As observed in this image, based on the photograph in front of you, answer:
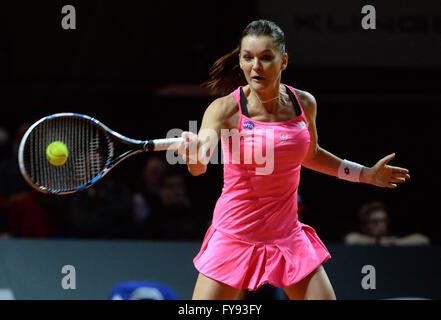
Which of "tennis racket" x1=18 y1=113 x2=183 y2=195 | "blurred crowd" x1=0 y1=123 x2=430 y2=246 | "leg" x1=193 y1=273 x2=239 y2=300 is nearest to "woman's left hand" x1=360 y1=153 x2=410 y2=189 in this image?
"leg" x1=193 y1=273 x2=239 y2=300

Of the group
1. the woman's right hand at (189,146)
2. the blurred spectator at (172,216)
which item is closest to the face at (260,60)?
the woman's right hand at (189,146)

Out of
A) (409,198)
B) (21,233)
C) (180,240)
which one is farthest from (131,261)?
(409,198)

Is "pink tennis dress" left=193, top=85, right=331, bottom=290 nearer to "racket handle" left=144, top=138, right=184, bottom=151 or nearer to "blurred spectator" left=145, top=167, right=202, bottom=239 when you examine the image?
"racket handle" left=144, top=138, right=184, bottom=151

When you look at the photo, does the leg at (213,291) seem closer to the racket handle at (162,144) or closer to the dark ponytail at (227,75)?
the racket handle at (162,144)

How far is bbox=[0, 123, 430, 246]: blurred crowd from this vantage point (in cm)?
493

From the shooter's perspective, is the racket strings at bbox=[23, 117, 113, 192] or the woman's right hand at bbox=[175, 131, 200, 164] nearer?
the woman's right hand at bbox=[175, 131, 200, 164]

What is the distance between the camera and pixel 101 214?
497cm

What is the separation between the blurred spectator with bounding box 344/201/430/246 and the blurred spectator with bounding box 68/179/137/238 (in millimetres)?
1582

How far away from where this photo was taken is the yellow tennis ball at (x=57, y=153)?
312 centimetres

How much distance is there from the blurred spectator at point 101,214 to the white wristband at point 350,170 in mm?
2132

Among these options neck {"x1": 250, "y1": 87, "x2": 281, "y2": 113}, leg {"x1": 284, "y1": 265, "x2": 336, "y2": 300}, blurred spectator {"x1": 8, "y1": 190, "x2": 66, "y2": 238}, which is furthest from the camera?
blurred spectator {"x1": 8, "y1": 190, "x2": 66, "y2": 238}

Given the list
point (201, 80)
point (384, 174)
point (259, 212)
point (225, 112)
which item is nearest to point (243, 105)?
point (225, 112)

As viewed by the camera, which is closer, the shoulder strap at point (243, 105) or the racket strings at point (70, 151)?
the shoulder strap at point (243, 105)
